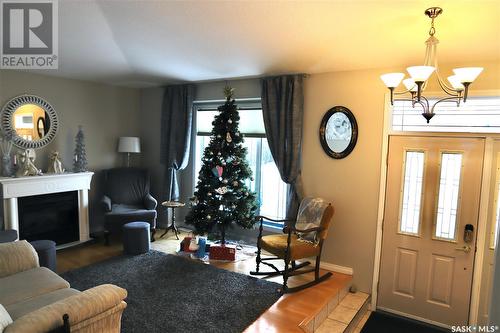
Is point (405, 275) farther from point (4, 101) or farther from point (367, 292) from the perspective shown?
point (4, 101)

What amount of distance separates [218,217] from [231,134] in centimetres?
115

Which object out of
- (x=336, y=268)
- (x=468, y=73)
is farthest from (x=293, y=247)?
(x=468, y=73)

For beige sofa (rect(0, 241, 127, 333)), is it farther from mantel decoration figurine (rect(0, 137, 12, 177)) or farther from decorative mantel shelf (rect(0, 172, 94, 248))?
mantel decoration figurine (rect(0, 137, 12, 177))

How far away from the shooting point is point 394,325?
329 centimetres

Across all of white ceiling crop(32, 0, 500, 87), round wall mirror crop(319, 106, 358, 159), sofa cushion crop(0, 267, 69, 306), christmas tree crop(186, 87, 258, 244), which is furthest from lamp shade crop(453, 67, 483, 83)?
sofa cushion crop(0, 267, 69, 306)

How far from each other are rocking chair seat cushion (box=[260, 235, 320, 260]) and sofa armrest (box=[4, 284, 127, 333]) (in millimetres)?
1714

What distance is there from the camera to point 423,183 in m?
3.38

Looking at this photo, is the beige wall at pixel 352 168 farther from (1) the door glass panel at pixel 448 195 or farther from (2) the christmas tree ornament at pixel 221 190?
(2) the christmas tree ornament at pixel 221 190

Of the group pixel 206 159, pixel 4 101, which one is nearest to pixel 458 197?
pixel 206 159

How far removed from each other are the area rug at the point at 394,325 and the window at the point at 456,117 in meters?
2.01

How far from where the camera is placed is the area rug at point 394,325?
10.5 feet

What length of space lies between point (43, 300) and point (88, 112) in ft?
11.6

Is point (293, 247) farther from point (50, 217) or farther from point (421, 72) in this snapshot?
point (50, 217)

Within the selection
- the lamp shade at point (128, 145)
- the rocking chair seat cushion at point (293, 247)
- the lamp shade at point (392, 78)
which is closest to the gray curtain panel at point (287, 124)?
the rocking chair seat cushion at point (293, 247)
